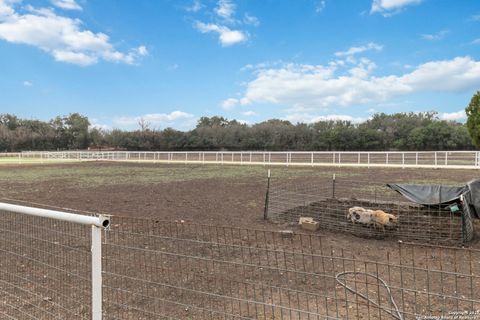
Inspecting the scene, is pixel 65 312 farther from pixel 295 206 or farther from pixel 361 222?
pixel 295 206

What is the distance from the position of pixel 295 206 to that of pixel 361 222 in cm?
226

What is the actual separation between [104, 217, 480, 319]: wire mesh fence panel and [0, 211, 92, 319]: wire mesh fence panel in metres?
0.33

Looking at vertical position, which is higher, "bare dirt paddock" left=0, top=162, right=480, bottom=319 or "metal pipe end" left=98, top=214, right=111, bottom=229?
"metal pipe end" left=98, top=214, right=111, bottom=229

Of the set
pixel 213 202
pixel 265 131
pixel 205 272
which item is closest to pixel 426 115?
pixel 265 131

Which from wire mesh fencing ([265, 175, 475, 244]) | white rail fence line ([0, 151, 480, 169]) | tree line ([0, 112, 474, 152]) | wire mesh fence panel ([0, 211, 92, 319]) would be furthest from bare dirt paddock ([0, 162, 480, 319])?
tree line ([0, 112, 474, 152])

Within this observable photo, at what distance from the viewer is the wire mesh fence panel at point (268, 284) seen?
3.82 m

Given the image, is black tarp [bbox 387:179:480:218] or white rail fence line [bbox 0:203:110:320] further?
black tarp [bbox 387:179:480:218]

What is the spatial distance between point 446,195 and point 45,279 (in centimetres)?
705

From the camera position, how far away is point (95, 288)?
2.70m

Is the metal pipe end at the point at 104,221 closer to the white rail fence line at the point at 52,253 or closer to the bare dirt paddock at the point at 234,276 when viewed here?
the white rail fence line at the point at 52,253

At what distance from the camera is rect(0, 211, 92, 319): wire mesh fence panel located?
4008 millimetres

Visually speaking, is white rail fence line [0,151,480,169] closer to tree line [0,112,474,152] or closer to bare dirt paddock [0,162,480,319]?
tree line [0,112,474,152]

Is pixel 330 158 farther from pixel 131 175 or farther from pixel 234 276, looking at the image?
pixel 234 276

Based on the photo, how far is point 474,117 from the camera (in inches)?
518
